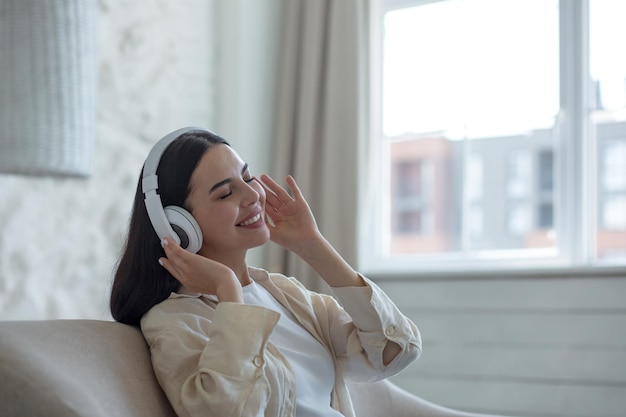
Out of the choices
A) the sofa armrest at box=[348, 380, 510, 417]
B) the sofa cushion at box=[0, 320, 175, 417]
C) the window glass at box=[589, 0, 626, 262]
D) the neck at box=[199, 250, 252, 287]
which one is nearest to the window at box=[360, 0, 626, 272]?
the window glass at box=[589, 0, 626, 262]

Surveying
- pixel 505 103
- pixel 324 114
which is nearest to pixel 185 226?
pixel 324 114

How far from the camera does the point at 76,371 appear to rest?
1356mm

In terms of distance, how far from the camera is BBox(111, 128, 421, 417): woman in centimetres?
143

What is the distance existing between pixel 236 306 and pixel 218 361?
0.34 feet

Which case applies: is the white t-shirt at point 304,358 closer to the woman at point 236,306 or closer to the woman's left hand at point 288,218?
the woman at point 236,306

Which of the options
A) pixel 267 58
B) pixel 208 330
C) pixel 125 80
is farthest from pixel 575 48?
pixel 208 330

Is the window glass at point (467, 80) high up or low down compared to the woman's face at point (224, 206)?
up

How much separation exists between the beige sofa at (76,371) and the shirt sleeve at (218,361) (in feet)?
0.14

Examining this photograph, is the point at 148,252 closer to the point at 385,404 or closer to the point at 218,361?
the point at 218,361

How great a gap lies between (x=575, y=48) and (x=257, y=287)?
2.05 meters

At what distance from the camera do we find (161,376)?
1.47 m

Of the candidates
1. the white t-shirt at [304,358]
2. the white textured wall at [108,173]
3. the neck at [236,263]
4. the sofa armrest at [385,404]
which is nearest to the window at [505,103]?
the white textured wall at [108,173]

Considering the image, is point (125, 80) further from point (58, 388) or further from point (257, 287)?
point (58, 388)

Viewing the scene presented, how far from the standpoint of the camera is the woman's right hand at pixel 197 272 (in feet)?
4.97
